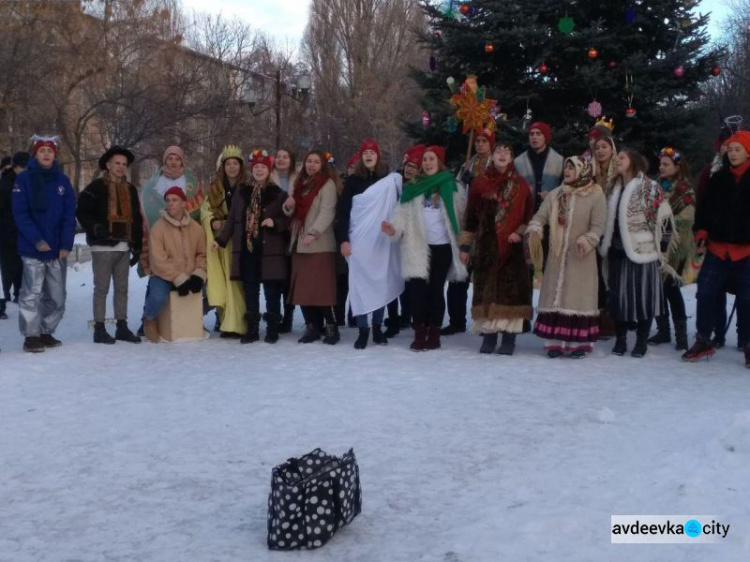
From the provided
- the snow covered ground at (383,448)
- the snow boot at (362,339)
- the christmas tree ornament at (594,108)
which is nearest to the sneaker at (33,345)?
the snow covered ground at (383,448)

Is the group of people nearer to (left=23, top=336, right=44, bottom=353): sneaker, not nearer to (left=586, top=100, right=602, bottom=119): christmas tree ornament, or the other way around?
(left=23, top=336, right=44, bottom=353): sneaker

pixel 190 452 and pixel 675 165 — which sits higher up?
pixel 675 165

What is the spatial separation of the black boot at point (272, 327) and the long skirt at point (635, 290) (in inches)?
127

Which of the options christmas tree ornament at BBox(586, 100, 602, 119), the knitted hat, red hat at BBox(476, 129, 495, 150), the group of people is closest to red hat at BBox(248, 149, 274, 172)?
the group of people

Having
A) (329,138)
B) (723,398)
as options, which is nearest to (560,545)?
(723,398)

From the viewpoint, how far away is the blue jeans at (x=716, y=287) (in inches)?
277

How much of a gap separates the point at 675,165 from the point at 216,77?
27752 millimetres

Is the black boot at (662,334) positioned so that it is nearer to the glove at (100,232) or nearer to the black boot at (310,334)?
the black boot at (310,334)

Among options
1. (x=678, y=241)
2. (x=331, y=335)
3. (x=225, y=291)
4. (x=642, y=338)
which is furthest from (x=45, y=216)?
(x=678, y=241)

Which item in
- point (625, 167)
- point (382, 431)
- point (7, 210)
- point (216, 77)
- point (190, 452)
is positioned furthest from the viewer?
point (216, 77)

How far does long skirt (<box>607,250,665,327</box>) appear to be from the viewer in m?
7.39

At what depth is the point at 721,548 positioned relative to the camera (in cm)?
339

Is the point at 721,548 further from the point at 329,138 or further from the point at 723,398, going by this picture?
the point at 329,138

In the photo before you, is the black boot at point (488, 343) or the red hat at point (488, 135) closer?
the black boot at point (488, 343)
